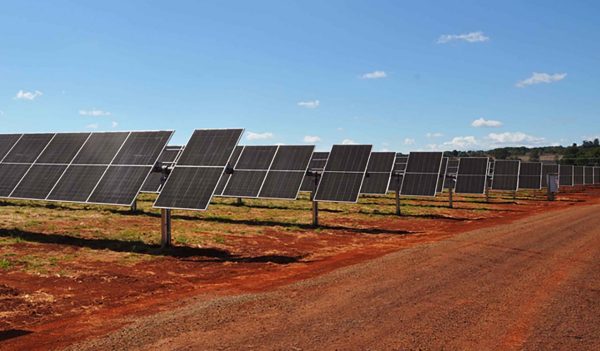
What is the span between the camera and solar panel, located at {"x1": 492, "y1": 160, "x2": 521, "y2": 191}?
179 feet

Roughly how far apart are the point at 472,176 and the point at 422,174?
11516 mm

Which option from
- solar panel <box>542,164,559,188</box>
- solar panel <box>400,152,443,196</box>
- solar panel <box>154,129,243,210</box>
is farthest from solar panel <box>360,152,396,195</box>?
solar panel <box>542,164,559,188</box>

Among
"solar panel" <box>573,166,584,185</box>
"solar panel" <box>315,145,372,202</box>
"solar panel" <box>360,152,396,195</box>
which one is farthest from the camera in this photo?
Result: "solar panel" <box>573,166,584,185</box>

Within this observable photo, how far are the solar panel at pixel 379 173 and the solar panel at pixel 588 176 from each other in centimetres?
8383

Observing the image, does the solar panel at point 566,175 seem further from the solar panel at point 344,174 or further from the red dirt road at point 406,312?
the red dirt road at point 406,312

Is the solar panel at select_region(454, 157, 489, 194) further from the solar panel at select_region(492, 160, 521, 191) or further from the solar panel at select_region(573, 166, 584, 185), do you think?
the solar panel at select_region(573, 166, 584, 185)

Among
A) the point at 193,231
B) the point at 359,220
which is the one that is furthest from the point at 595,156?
the point at 193,231

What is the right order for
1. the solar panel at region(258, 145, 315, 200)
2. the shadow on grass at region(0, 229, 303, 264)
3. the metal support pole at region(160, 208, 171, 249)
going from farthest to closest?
1. the solar panel at region(258, 145, 315, 200)
2. the metal support pole at region(160, 208, 171, 249)
3. the shadow on grass at region(0, 229, 303, 264)

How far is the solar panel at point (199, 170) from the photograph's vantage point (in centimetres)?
1716

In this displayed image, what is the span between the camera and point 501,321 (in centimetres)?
906

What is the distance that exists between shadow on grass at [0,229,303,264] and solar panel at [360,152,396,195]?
59.3ft

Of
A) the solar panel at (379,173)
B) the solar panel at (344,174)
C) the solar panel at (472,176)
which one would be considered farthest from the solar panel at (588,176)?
the solar panel at (344,174)

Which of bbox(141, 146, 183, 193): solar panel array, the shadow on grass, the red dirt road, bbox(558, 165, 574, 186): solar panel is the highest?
bbox(558, 165, 574, 186): solar panel

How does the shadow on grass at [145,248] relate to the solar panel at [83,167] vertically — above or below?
below
